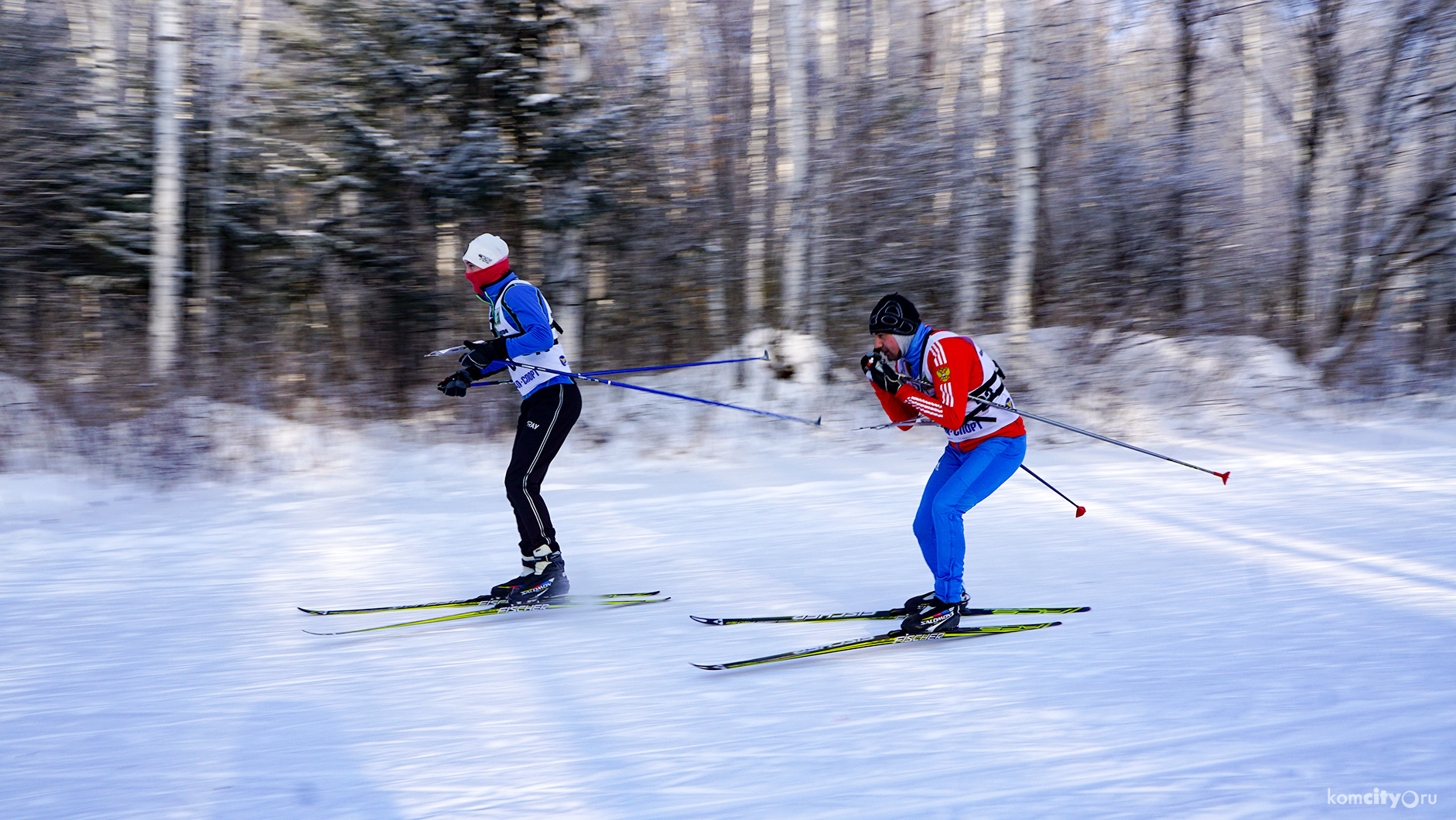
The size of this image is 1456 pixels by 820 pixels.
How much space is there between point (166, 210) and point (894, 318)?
316 inches

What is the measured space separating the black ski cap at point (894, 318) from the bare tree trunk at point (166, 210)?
774cm

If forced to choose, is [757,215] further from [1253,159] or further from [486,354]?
[1253,159]

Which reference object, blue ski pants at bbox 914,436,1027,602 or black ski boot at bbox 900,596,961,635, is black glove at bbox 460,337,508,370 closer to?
blue ski pants at bbox 914,436,1027,602

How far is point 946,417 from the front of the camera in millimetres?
3906

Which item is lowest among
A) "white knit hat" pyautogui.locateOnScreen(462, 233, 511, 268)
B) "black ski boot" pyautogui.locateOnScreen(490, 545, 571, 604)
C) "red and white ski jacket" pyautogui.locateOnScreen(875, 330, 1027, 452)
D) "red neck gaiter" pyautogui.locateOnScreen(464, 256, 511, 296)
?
"black ski boot" pyautogui.locateOnScreen(490, 545, 571, 604)

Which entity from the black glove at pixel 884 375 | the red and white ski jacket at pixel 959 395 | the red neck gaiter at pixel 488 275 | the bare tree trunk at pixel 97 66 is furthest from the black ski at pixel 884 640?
the bare tree trunk at pixel 97 66

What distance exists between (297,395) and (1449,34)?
13.8 m

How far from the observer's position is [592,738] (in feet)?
10.4

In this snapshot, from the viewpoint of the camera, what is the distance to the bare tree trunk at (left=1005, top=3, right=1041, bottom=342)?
10.5 metres

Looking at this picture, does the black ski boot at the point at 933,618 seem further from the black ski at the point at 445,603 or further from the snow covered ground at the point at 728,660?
the black ski at the point at 445,603

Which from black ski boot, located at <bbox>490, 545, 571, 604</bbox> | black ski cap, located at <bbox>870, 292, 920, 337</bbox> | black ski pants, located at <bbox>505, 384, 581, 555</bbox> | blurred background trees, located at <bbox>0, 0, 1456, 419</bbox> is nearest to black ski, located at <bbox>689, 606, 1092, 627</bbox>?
black ski boot, located at <bbox>490, 545, 571, 604</bbox>

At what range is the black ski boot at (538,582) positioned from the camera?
15.3ft

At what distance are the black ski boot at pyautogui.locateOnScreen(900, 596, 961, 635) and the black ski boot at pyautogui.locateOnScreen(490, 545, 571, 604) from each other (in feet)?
5.56

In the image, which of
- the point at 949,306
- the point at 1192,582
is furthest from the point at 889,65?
the point at 1192,582
